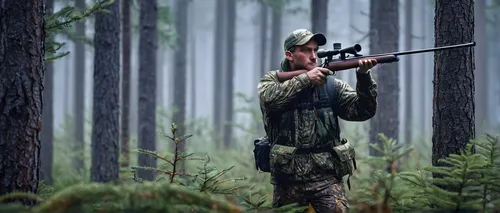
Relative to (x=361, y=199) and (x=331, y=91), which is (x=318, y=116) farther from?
(x=361, y=199)

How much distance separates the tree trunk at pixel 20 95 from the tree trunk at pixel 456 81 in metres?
3.66

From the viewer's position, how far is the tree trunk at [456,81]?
550 cm

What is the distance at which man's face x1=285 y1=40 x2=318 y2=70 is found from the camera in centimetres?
557

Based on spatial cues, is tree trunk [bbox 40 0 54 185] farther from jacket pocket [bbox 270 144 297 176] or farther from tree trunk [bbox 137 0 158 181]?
jacket pocket [bbox 270 144 297 176]

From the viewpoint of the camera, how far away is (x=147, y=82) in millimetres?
12828

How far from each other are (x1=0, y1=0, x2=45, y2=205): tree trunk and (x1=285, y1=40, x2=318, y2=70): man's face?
234cm

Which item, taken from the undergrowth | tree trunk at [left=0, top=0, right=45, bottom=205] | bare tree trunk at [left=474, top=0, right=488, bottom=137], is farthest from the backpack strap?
bare tree trunk at [left=474, top=0, right=488, bottom=137]

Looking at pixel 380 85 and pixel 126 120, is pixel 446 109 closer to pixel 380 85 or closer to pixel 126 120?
pixel 380 85

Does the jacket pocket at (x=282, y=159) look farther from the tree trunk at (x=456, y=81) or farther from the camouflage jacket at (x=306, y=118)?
the tree trunk at (x=456, y=81)

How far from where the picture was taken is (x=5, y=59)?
4520 mm

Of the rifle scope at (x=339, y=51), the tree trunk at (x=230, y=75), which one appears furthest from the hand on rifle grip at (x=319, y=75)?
the tree trunk at (x=230, y=75)

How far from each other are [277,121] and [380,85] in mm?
7634

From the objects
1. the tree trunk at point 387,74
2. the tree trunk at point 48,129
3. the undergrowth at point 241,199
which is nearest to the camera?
the undergrowth at point 241,199

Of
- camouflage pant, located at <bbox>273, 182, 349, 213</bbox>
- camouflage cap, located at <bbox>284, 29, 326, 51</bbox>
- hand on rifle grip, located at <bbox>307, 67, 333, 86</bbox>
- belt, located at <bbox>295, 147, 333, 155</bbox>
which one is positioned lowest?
camouflage pant, located at <bbox>273, 182, 349, 213</bbox>
